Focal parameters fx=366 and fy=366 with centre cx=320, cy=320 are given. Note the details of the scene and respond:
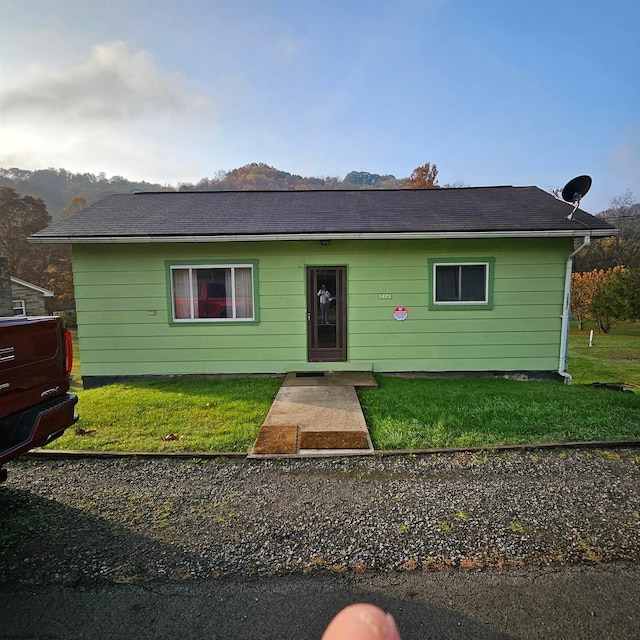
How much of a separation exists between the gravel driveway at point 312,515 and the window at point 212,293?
4094 millimetres

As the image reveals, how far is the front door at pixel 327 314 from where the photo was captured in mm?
7684

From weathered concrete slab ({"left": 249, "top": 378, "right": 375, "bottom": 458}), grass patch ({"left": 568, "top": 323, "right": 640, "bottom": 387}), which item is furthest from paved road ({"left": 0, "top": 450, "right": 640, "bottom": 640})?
grass patch ({"left": 568, "top": 323, "right": 640, "bottom": 387})

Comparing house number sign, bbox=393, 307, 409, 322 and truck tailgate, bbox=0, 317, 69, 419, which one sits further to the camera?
house number sign, bbox=393, 307, 409, 322

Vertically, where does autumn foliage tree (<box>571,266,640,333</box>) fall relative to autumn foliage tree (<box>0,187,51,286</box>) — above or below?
below

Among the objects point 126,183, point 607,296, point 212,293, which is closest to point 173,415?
point 212,293

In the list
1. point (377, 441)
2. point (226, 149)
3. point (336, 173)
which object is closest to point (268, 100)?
point (226, 149)

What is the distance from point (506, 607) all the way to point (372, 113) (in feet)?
45.9

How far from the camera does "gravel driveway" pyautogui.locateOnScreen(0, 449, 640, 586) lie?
246cm

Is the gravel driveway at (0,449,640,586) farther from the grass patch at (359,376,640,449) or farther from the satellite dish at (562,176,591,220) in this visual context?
the satellite dish at (562,176,591,220)

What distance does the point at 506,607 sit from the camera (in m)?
2.07

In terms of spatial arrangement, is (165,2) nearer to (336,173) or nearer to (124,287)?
(124,287)

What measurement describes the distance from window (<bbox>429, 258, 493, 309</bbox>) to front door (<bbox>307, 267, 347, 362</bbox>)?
6.20 ft

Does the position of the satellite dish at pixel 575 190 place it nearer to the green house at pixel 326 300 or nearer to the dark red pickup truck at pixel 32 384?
the green house at pixel 326 300

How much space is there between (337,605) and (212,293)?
6505mm
